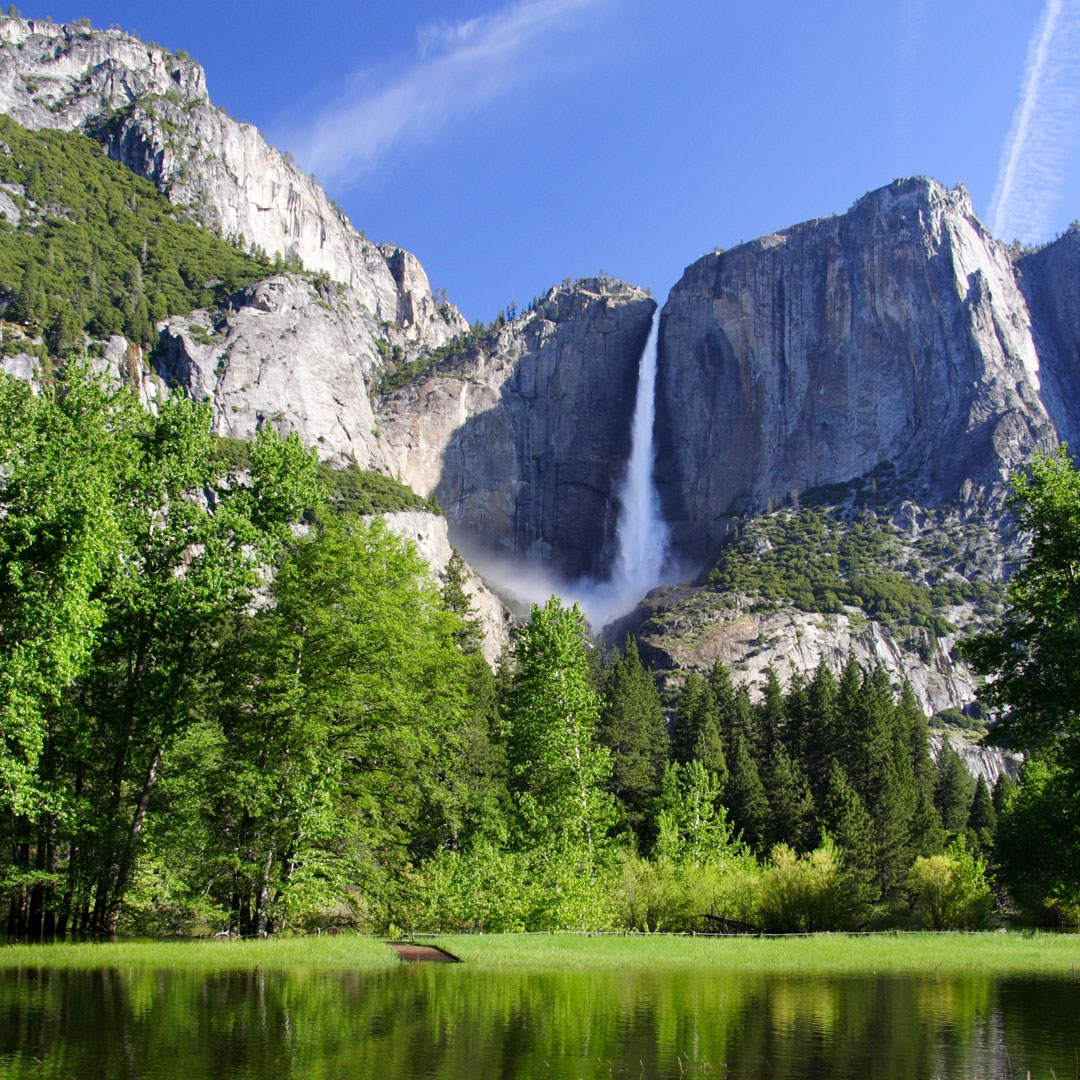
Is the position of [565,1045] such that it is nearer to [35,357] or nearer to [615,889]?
[615,889]

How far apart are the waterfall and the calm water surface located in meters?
138

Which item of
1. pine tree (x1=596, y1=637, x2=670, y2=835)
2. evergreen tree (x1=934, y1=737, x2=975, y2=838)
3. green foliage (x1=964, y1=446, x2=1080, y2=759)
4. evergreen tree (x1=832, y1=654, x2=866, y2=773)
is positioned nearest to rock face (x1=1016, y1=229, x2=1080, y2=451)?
evergreen tree (x1=934, y1=737, x2=975, y2=838)

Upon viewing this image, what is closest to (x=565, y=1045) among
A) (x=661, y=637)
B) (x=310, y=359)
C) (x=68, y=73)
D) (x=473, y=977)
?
(x=473, y=977)

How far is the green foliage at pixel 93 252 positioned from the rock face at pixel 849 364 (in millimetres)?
74639

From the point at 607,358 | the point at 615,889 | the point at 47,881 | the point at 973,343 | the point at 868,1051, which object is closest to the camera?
the point at 868,1051

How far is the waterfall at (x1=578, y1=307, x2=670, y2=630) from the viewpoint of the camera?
158 m

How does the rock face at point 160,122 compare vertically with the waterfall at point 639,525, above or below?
above

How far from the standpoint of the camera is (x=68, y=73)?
16625cm

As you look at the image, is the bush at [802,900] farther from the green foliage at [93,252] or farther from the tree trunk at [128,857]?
the green foliage at [93,252]

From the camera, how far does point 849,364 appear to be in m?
155

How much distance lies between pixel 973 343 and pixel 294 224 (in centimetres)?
12472

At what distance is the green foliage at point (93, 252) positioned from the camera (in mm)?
113500

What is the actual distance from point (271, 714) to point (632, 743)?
35.4m

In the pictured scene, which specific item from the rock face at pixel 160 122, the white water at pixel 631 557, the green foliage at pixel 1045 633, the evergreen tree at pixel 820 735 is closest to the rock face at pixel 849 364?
the white water at pixel 631 557
